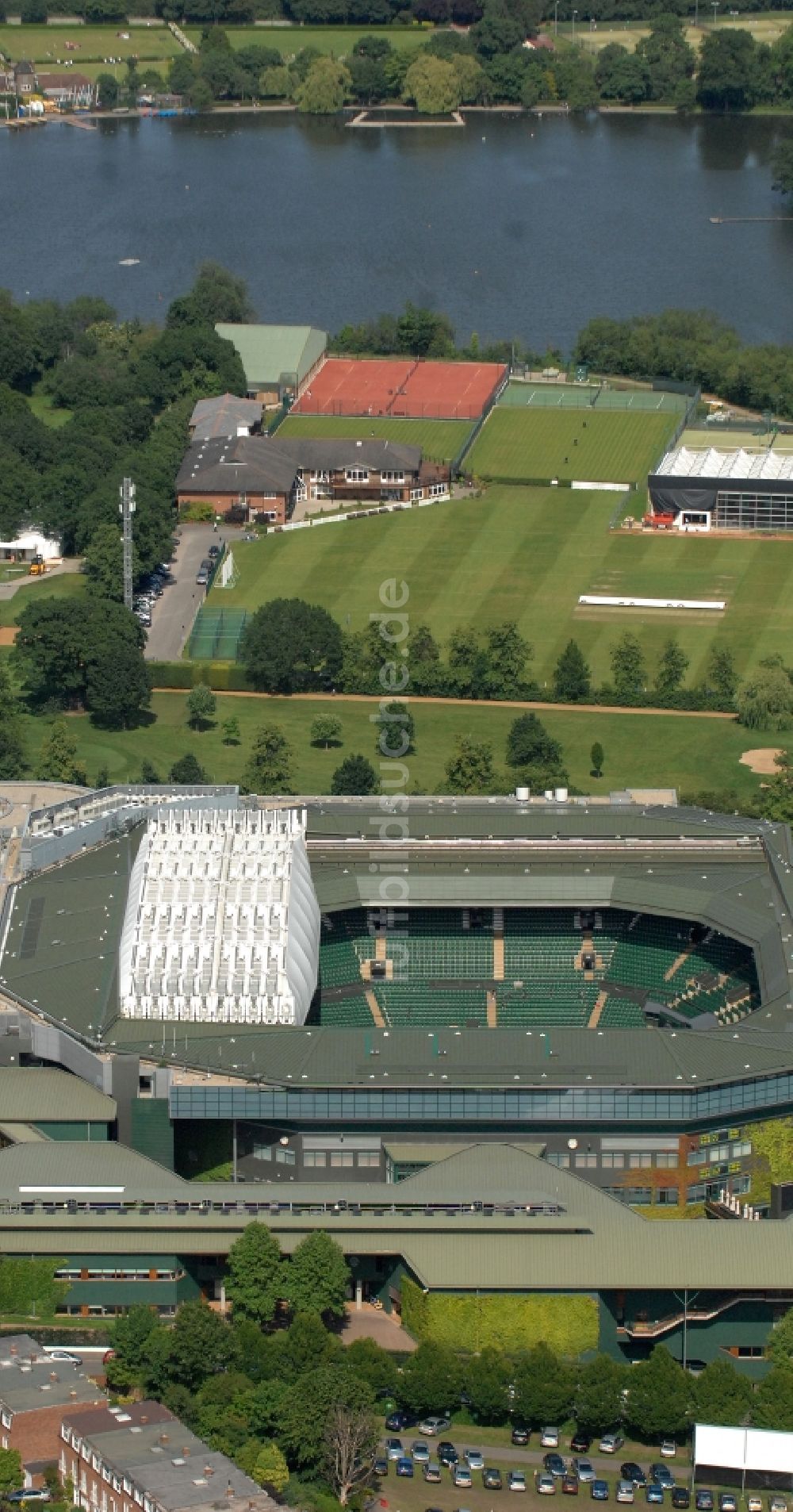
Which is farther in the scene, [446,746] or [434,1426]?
[446,746]

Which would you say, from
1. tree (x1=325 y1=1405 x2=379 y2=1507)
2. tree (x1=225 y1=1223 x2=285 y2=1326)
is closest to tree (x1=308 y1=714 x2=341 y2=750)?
tree (x1=225 y1=1223 x2=285 y2=1326)

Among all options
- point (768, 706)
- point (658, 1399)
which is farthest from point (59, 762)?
point (658, 1399)

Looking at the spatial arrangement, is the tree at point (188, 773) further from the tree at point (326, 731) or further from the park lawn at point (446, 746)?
the tree at point (326, 731)

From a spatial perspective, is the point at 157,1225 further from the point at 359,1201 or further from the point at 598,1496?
the point at 598,1496

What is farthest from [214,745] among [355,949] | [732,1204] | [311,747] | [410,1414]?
[410,1414]

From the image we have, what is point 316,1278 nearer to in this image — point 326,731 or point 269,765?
point 269,765

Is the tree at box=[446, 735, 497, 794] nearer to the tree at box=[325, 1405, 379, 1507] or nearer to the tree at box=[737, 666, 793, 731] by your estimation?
the tree at box=[737, 666, 793, 731]
